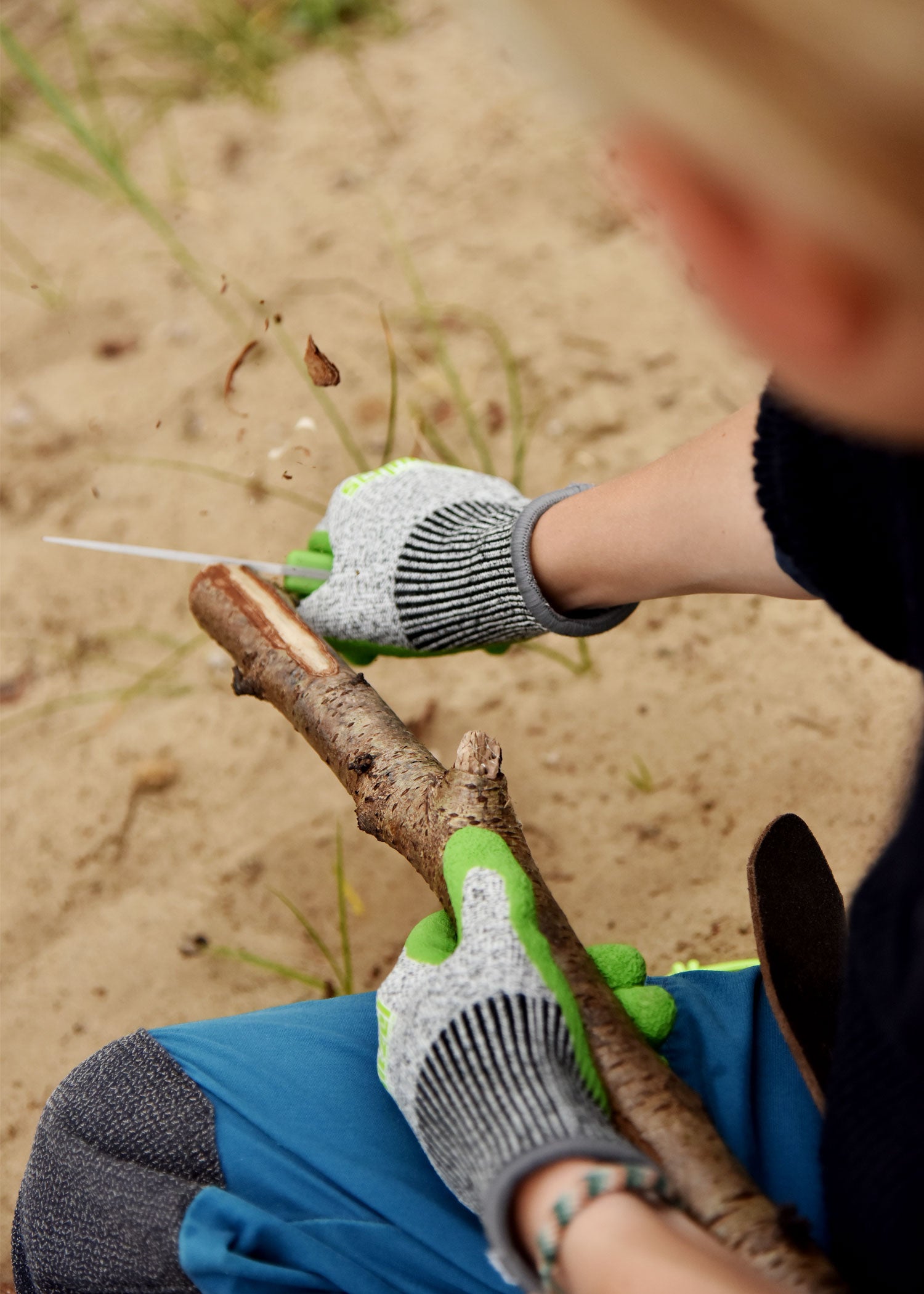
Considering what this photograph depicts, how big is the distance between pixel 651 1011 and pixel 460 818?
251mm

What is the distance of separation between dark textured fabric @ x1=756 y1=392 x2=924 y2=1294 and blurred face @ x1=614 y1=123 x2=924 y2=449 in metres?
0.16

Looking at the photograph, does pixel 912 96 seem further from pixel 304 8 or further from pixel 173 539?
pixel 304 8

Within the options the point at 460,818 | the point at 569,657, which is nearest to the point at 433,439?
→ the point at 569,657

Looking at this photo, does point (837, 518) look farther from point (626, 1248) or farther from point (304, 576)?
point (304, 576)

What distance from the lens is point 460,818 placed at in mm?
1032

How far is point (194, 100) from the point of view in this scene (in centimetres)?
281

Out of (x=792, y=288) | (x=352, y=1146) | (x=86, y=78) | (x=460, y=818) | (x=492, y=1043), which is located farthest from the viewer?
Answer: (x=86, y=78)

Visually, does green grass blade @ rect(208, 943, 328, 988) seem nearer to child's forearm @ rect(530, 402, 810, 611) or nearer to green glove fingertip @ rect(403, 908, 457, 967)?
green glove fingertip @ rect(403, 908, 457, 967)

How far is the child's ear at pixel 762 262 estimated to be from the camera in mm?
438

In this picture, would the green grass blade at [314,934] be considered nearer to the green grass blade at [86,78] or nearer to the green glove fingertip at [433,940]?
the green glove fingertip at [433,940]

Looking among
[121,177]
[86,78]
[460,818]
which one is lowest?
[460,818]

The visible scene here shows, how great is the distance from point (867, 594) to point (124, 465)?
1.66 meters

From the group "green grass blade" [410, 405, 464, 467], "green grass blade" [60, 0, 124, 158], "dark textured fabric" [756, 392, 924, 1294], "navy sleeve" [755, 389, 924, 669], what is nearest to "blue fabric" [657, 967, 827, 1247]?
"dark textured fabric" [756, 392, 924, 1294]

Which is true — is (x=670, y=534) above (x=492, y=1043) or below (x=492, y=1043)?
above
